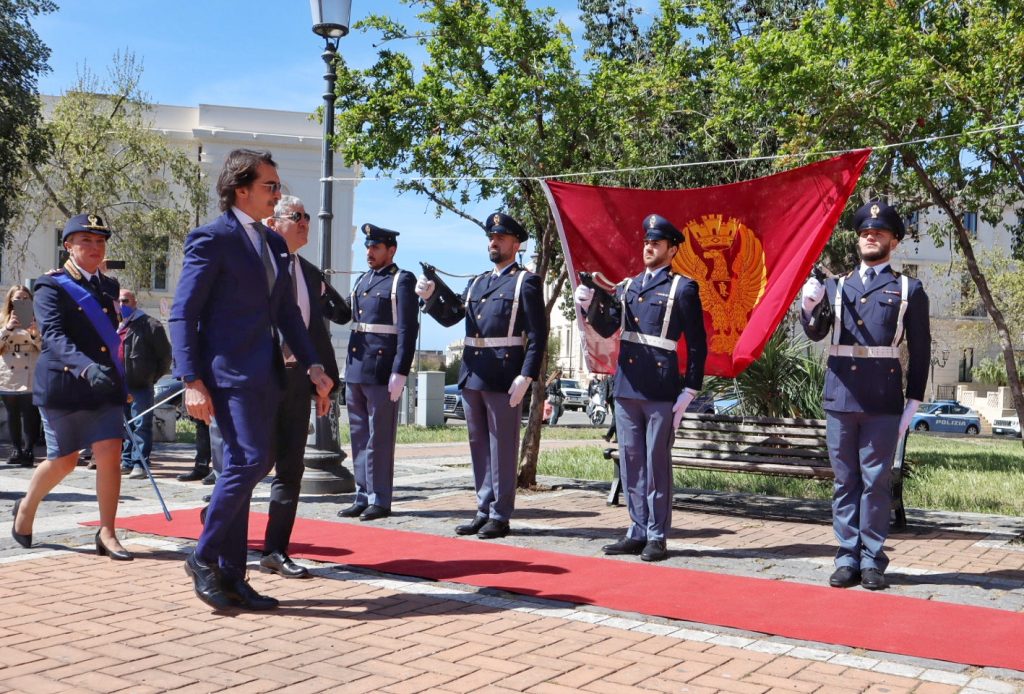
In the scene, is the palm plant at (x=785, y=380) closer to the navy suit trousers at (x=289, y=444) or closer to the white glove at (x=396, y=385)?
the white glove at (x=396, y=385)

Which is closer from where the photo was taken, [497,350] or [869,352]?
[869,352]

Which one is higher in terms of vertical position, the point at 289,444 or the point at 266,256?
the point at 266,256

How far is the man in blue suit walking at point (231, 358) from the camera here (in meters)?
4.88

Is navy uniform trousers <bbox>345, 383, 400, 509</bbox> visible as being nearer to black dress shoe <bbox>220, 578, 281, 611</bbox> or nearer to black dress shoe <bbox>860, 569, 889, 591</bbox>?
black dress shoe <bbox>220, 578, 281, 611</bbox>

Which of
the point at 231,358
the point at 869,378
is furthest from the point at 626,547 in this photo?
the point at 231,358

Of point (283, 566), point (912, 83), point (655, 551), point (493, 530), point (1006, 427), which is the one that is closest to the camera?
point (283, 566)

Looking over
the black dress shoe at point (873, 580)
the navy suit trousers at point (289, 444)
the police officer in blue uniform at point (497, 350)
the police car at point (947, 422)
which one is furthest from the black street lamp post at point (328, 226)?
the police car at point (947, 422)

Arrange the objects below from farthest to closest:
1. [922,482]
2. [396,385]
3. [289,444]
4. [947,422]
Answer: [947,422] < [922,482] < [396,385] < [289,444]

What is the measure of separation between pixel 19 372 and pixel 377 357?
18.1ft

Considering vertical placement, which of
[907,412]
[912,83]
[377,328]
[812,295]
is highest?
[912,83]

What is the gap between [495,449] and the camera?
7.48 m

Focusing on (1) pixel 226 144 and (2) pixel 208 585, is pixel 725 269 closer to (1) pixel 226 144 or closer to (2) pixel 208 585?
(2) pixel 208 585

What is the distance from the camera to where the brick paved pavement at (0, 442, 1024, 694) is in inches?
160

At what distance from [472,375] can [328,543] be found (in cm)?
150
